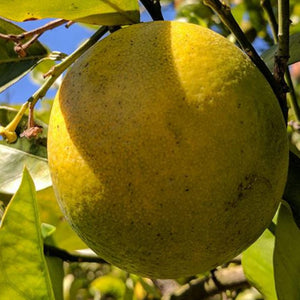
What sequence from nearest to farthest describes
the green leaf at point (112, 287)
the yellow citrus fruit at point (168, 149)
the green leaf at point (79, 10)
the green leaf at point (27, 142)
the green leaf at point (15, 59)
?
the yellow citrus fruit at point (168, 149) < the green leaf at point (79, 10) < the green leaf at point (15, 59) < the green leaf at point (27, 142) < the green leaf at point (112, 287)

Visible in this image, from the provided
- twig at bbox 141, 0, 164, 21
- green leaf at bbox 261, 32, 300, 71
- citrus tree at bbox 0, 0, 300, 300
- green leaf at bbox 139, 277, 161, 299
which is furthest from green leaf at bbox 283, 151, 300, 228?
green leaf at bbox 139, 277, 161, 299

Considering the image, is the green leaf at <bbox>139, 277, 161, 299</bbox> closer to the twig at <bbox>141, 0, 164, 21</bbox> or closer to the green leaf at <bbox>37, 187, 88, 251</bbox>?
the green leaf at <bbox>37, 187, 88, 251</bbox>

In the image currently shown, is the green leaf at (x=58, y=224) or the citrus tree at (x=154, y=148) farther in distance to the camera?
the green leaf at (x=58, y=224)

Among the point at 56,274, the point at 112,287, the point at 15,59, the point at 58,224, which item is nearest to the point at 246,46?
the point at 15,59

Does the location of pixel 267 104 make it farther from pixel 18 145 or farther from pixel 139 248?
pixel 18 145

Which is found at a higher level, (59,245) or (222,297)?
(59,245)

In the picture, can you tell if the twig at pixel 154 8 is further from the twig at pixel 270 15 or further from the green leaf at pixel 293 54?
the twig at pixel 270 15

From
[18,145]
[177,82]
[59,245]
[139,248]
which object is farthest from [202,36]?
[59,245]

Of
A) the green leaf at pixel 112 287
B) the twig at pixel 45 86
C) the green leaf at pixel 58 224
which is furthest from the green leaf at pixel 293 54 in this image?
the green leaf at pixel 112 287
